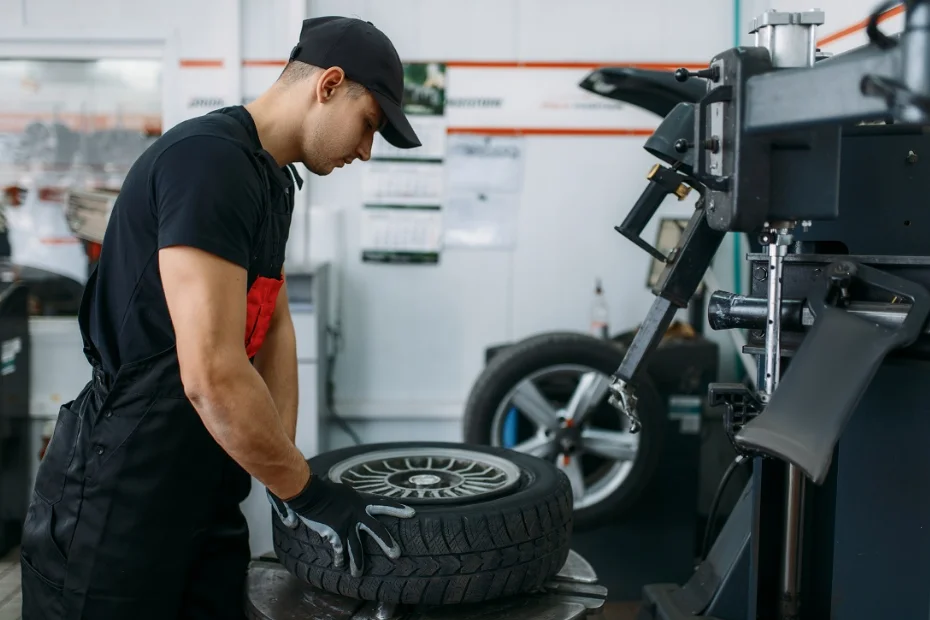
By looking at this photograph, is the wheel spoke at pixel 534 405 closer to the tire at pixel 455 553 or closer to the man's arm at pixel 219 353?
the tire at pixel 455 553

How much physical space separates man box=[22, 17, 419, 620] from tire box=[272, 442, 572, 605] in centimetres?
3

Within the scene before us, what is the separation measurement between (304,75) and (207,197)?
1.29ft

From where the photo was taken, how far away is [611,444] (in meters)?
3.01

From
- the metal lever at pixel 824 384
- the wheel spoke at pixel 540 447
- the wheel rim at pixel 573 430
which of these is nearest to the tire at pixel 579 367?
the wheel rim at pixel 573 430

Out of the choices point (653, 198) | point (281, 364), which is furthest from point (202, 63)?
point (653, 198)

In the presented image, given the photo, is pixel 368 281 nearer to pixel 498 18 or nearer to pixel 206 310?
pixel 498 18

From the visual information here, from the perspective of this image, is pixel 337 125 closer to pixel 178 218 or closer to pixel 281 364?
pixel 178 218

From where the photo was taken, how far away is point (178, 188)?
1366 mm

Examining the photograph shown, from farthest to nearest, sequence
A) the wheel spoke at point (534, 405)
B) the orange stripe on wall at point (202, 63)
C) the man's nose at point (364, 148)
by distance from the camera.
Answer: the orange stripe on wall at point (202, 63)
the wheel spoke at point (534, 405)
the man's nose at point (364, 148)

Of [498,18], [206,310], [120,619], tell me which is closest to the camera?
[206,310]

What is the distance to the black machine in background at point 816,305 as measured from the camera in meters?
1.01

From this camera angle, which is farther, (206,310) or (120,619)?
(120,619)

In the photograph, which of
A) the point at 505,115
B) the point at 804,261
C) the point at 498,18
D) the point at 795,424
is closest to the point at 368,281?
the point at 505,115

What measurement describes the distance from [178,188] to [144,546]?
661 mm
